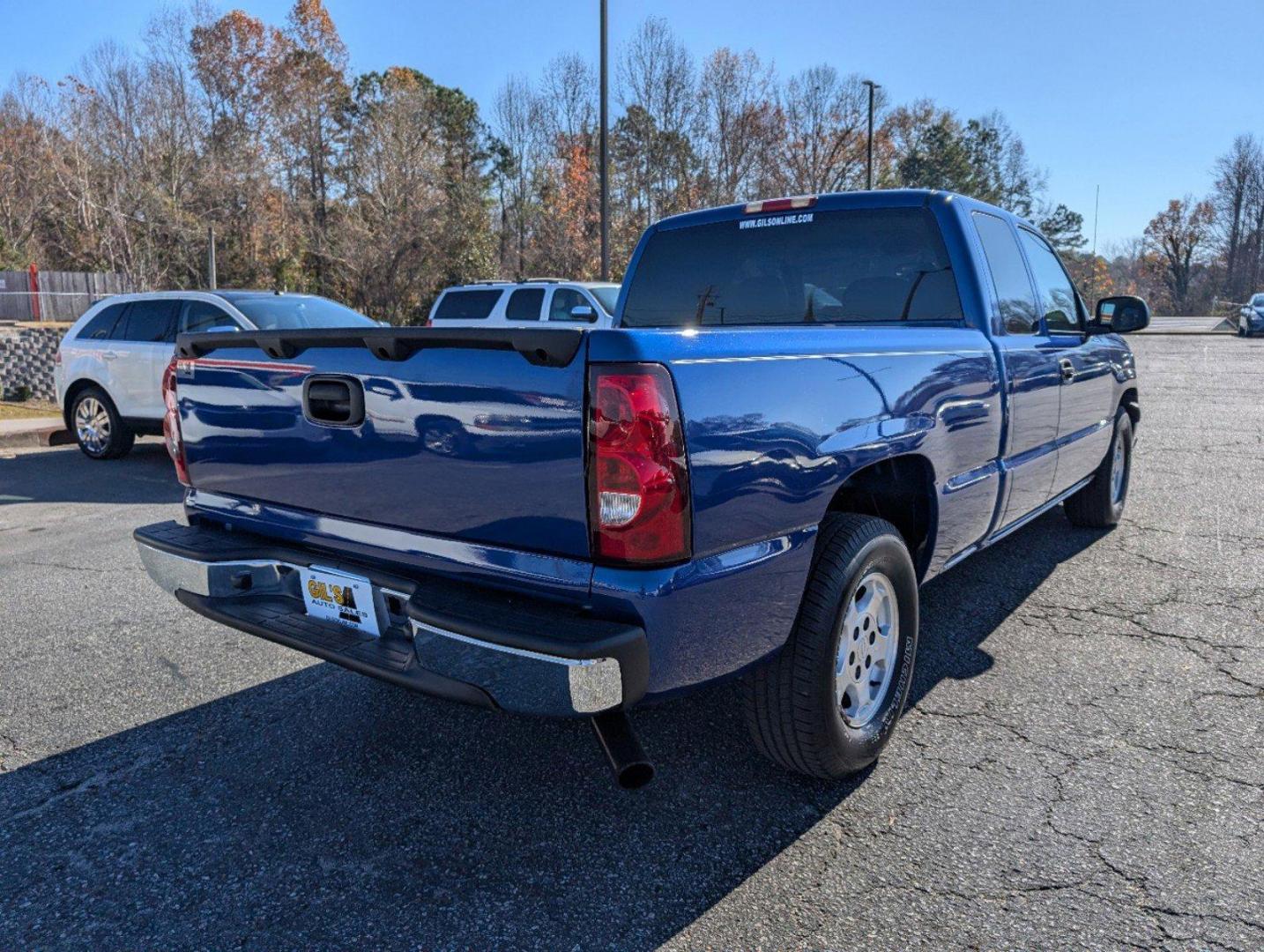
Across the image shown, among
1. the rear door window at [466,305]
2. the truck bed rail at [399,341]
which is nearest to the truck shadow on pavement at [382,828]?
the truck bed rail at [399,341]

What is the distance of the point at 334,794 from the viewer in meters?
2.86

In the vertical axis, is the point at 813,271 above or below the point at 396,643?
above

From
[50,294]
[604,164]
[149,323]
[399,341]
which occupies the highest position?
[604,164]

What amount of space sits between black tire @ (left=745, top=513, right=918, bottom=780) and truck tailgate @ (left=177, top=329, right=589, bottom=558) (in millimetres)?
770

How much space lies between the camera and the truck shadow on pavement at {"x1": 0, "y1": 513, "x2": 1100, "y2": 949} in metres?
2.26

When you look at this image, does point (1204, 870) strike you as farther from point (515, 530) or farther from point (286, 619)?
point (286, 619)

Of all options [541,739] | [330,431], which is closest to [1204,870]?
[541,739]

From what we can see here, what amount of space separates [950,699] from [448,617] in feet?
7.00

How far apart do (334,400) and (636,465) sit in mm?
1051

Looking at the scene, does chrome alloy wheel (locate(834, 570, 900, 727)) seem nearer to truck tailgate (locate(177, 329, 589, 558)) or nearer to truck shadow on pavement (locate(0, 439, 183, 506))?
truck tailgate (locate(177, 329, 589, 558))

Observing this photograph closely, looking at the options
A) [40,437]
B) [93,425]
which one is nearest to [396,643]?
[93,425]

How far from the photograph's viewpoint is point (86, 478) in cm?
Answer: 881

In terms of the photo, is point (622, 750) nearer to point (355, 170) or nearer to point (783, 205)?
point (783, 205)

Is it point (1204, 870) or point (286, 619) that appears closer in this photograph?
point (1204, 870)
